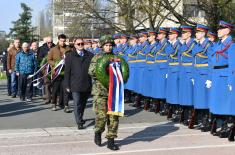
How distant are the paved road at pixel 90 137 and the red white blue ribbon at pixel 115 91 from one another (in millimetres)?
667

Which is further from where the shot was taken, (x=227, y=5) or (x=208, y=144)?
(x=227, y=5)

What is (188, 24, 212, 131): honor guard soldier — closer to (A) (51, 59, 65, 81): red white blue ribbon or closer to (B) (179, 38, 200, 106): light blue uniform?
(B) (179, 38, 200, 106): light blue uniform

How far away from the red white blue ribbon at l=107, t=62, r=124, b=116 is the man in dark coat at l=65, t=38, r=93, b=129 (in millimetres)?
2004

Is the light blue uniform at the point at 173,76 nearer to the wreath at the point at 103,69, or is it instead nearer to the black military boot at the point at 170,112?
the black military boot at the point at 170,112

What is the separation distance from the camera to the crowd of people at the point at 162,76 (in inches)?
346

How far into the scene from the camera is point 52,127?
10.4 meters

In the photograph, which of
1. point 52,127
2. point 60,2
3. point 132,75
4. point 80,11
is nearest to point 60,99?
point 132,75

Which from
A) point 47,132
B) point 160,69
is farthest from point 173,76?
point 47,132

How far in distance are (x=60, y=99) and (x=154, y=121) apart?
322cm

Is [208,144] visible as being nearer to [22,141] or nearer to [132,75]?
[22,141]

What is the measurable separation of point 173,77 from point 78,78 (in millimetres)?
2216

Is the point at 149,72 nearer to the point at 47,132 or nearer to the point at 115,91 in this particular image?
the point at 47,132

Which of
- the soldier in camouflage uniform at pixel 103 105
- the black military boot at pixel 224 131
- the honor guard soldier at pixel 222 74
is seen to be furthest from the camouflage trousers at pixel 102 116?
the black military boot at pixel 224 131

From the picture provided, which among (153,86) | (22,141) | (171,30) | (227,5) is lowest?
(22,141)
